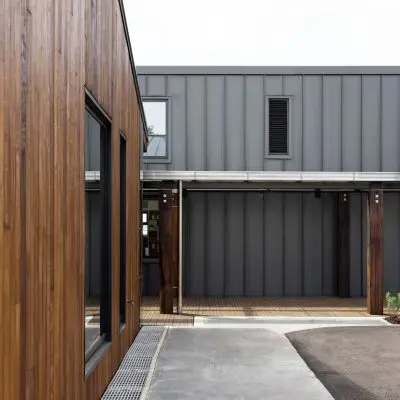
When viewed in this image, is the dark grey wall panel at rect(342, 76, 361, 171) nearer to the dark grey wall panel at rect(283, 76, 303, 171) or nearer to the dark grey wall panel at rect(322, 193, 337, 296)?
the dark grey wall panel at rect(322, 193, 337, 296)

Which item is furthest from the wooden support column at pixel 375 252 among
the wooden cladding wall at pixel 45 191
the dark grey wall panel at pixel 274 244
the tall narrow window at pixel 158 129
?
the wooden cladding wall at pixel 45 191

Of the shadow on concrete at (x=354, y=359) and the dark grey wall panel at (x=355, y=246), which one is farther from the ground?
the dark grey wall panel at (x=355, y=246)

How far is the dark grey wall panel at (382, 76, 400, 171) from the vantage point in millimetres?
13477

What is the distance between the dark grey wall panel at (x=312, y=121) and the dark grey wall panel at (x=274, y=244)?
1275 mm

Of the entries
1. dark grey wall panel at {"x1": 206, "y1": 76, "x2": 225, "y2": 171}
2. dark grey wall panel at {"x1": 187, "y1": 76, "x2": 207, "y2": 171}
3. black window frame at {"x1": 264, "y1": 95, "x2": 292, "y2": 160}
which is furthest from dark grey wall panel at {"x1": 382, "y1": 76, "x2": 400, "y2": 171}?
dark grey wall panel at {"x1": 187, "y1": 76, "x2": 207, "y2": 171}

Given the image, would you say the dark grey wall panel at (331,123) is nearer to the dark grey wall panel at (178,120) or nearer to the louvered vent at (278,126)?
the louvered vent at (278,126)

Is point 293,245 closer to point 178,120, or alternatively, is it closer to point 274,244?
point 274,244

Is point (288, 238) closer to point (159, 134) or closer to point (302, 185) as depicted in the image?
point (302, 185)

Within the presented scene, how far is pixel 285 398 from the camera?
5.80 metres

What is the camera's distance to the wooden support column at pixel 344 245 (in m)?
13.2

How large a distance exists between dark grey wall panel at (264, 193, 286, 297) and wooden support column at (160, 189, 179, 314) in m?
3.22

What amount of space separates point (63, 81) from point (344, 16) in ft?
40.8

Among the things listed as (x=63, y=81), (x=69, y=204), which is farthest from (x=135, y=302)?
(x=63, y=81)

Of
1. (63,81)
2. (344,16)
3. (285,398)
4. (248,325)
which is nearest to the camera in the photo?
(63,81)
